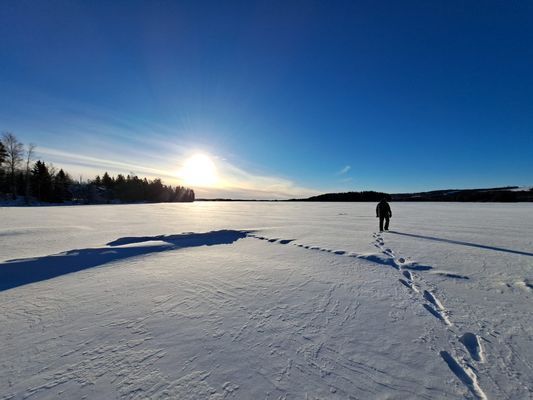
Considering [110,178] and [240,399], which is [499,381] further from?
[110,178]

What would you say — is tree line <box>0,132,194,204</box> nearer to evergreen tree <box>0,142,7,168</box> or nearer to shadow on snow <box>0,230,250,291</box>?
evergreen tree <box>0,142,7,168</box>

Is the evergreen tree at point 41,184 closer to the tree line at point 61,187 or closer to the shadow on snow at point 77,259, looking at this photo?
the tree line at point 61,187

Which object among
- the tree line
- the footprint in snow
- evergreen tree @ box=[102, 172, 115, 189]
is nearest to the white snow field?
the footprint in snow

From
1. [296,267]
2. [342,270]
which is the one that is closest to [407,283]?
[342,270]

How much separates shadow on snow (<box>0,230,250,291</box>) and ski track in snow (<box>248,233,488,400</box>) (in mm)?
4057

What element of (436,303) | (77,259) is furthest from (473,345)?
(77,259)

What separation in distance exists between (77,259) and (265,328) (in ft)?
17.5

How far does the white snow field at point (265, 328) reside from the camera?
1.93 metres

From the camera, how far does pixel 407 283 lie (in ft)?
13.7

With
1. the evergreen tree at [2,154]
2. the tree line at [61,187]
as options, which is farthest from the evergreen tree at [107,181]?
the evergreen tree at [2,154]

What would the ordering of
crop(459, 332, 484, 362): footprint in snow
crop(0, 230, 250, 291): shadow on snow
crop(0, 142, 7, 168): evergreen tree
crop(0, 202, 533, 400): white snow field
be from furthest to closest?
1. crop(0, 142, 7, 168): evergreen tree
2. crop(0, 230, 250, 291): shadow on snow
3. crop(459, 332, 484, 362): footprint in snow
4. crop(0, 202, 533, 400): white snow field

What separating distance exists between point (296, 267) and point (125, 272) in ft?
11.9

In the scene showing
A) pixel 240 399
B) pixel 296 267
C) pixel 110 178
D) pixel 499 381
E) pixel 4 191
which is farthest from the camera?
pixel 110 178

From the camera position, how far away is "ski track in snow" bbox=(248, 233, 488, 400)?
2.01 metres
